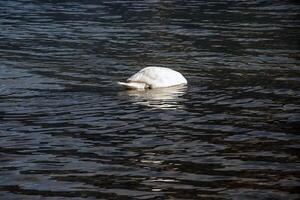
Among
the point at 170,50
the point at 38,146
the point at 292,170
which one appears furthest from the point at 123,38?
the point at 292,170

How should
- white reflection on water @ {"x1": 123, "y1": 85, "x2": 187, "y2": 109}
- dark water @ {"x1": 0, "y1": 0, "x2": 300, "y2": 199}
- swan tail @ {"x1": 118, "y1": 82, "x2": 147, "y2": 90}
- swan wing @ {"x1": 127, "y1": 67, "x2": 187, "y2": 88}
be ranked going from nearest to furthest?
dark water @ {"x1": 0, "y1": 0, "x2": 300, "y2": 199} < white reflection on water @ {"x1": 123, "y1": 85, "x2": 187, "y2": 109} < swan tail @ {"x1": 118, "y1": 82, "x2": 147, "y2": 90} < swan wing @ {"x1": 127, "y1": 67, "x2": 187, "y2": 88}

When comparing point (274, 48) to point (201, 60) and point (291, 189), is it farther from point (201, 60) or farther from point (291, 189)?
point (291, 189)

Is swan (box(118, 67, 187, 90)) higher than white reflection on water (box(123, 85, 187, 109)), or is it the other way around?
swan (box(118, 67, 187, 90))

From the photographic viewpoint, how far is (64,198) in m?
6.44

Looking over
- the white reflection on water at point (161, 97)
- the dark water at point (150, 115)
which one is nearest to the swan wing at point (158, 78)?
the white reflection on water at point (161, 97)

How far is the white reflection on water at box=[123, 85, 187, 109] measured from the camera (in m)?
10.8

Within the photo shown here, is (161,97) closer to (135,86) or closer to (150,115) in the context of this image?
(135,86)

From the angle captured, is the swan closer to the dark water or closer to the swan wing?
the swan wing

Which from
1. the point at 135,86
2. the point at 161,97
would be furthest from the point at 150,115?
the point at 135,86

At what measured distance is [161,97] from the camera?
37.4 feet

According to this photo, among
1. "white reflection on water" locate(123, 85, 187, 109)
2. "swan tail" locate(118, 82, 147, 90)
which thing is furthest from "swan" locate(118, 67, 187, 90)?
"white reflection on water" locate(123, 85, 187, 109)

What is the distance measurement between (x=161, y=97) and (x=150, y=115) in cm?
148

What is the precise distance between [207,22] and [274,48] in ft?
20.8

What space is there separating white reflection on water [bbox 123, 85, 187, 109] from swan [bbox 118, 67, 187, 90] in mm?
124
